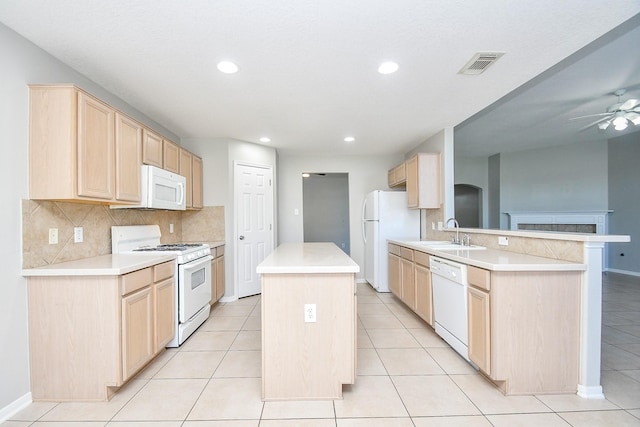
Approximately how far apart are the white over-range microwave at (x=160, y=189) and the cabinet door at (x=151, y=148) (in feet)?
0.31

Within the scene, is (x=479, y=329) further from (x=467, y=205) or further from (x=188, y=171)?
Result: (x=467, y=205)

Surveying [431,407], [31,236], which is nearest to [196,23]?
[31,236]

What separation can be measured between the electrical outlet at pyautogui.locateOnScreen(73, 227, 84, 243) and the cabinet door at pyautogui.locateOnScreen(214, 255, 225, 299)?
1521 millimetres

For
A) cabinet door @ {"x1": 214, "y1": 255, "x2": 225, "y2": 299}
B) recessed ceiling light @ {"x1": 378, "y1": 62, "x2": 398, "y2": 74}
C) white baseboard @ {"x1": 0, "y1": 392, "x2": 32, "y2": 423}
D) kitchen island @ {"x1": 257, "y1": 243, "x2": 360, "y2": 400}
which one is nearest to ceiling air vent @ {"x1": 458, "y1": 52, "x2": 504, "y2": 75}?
recessed ceiling light @ {"x1": 378, "y1": 62, "x2": 398, "y2": 74}

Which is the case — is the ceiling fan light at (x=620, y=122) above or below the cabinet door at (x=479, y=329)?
above

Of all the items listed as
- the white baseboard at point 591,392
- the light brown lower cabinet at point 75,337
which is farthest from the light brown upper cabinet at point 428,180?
the light brown lower cabinet at point 75,337

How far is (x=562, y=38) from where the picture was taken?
1.87 meters

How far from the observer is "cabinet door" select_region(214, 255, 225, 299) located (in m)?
3.69

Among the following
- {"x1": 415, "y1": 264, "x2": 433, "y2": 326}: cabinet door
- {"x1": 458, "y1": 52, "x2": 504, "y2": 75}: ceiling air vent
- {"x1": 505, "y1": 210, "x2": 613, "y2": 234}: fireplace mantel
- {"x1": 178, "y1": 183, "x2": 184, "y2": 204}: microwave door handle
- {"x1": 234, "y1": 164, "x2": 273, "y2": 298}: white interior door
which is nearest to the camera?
{"x1": 458, "y1": 52, "x2": 504, "y2": 75}: ceiling air vent

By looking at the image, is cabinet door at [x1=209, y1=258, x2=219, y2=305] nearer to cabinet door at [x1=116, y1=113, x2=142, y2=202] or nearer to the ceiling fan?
cabinet door at [x1=116, y1=113, x2=142, y2=202]

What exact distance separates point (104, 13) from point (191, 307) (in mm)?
2385

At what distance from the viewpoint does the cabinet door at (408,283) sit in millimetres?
3312

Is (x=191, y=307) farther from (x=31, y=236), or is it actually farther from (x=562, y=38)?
(x=562, y=38)

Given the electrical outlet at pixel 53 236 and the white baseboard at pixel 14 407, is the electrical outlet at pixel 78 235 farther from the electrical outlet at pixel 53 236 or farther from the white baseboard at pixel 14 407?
the white baseboard at pixel 14 407
